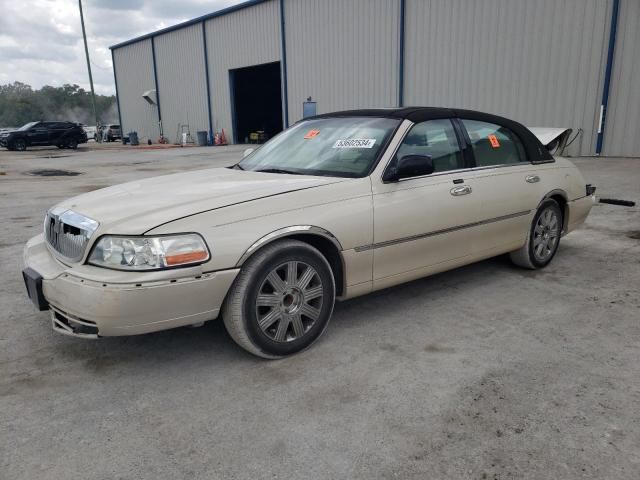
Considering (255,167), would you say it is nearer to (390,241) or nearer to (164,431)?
(390,241)

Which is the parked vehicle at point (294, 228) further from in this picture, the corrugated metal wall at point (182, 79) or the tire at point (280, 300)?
the corrugated metal wall at point (182, 79)

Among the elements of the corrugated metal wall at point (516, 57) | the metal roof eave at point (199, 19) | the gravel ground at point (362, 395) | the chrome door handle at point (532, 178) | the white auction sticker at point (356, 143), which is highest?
the metal roof eave at point (199, 19)

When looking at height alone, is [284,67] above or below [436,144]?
above

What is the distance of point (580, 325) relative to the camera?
3541mm

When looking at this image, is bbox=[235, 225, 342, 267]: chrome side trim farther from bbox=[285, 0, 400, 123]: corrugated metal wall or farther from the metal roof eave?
the metal roof eave

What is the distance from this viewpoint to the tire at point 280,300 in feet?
9.48

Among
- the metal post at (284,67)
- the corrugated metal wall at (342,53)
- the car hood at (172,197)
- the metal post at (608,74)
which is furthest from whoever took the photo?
the metal post at (284,67)

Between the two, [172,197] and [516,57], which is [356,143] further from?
[516,57]

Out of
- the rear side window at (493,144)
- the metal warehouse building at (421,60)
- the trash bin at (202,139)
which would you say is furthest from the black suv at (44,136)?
the rear side window at (493,144)

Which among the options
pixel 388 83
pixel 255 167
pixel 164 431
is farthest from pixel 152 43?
pixel 164 431

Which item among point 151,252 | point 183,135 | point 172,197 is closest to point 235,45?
point 183,135

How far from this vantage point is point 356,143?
12.1ft

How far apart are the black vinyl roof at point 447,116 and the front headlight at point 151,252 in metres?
1.94

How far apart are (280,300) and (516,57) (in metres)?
14.2
